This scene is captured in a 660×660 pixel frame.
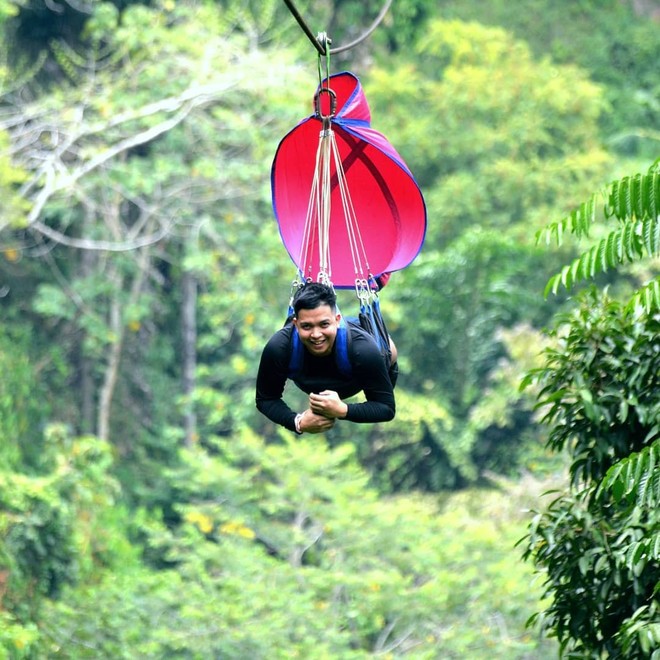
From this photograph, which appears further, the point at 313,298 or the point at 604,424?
the point at 604,424

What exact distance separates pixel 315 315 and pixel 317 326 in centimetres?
4

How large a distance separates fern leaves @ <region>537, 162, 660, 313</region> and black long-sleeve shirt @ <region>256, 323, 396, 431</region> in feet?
2.51

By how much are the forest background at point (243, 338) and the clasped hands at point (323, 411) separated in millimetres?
5617

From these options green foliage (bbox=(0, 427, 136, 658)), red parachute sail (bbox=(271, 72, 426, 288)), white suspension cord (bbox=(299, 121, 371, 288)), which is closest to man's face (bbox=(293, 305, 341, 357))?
white suspension cord (bbox=(299, 121, 371, 288))

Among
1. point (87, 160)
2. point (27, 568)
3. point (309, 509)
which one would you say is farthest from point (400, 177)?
point (87, 160)

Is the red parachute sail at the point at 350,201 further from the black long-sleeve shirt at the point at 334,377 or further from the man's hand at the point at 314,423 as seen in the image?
the man's hand at the point at 314,423

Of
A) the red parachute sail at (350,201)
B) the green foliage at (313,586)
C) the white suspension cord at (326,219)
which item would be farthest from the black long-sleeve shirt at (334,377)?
the green foliage at (313,586)

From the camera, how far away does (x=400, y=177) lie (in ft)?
18.1

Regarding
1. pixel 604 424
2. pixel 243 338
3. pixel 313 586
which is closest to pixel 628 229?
pixel 604 424

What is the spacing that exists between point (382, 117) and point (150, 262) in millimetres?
3889

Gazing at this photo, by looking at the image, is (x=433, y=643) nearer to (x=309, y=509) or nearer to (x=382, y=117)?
(x=309, y=509)

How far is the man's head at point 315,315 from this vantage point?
4551 millimetres

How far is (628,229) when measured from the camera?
5.12m

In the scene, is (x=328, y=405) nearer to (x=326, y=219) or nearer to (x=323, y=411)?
(x=323, y=411)
